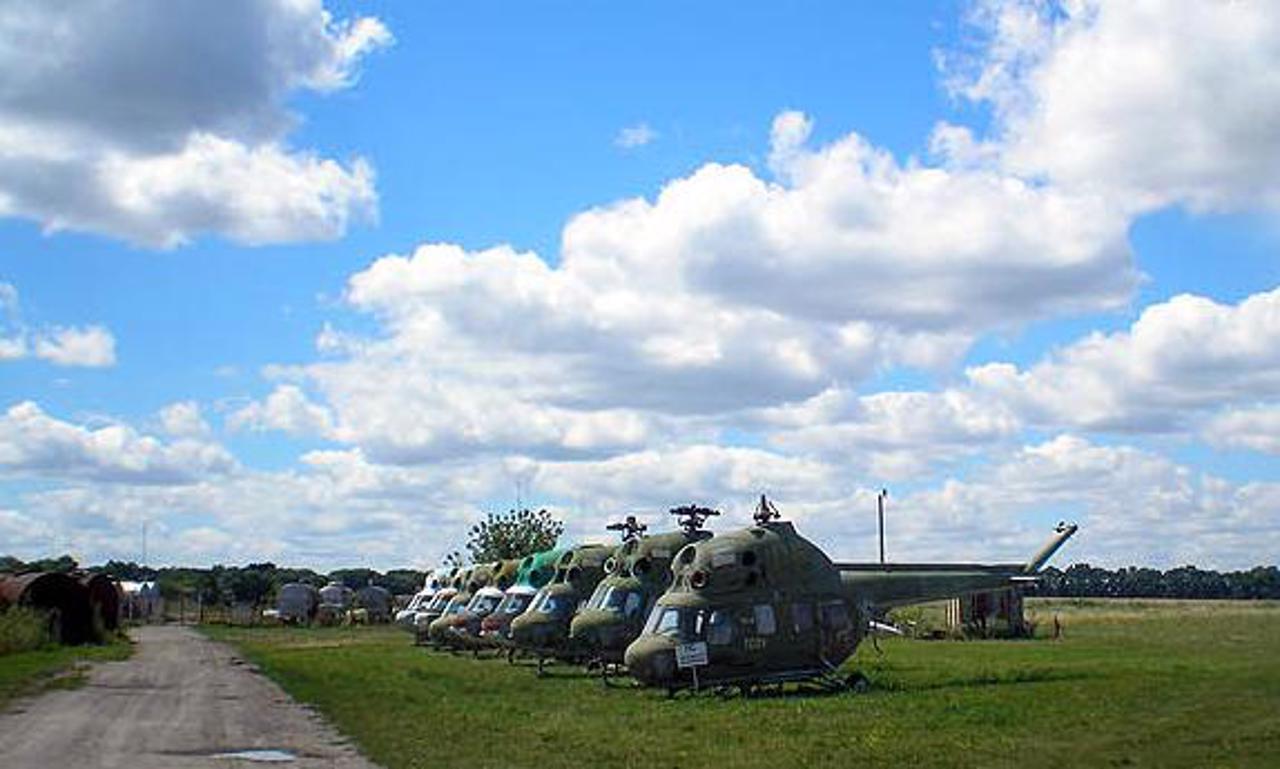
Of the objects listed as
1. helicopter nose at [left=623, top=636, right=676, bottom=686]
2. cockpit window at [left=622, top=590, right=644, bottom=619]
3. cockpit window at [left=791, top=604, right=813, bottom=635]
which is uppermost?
cockpit window at [left=622, top=590, right=644, bottom=619]

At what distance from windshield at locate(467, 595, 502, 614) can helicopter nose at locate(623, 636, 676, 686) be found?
22.0 meters

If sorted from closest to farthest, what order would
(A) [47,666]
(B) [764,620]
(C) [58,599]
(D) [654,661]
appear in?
1. (D) [654,661]
2. (B) [764,620]
3. (A) [47,666]
4. (C) [58,599]

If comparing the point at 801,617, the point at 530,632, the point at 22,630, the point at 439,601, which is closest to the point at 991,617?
the point at 439,601

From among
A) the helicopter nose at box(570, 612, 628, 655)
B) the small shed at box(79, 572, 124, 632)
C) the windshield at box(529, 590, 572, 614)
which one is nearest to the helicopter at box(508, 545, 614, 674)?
the windshield at box(529, 590, 572, 614)

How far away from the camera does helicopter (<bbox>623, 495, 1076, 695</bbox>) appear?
96.6 ft

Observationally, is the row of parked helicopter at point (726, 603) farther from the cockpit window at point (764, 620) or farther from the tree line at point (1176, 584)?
the tree line at point (1176, 584)

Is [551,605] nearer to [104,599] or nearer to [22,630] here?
[22,630]

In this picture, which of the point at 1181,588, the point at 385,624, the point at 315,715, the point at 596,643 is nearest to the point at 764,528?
the point at 596,643

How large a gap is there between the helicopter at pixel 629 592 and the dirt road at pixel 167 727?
7.61 m

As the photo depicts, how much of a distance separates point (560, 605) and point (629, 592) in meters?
4.38

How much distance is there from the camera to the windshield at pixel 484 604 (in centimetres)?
5128

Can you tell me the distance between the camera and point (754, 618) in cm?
2986

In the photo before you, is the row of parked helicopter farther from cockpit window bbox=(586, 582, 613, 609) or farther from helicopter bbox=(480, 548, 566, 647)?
helicopter bbox=(480, 548, 566, 647)

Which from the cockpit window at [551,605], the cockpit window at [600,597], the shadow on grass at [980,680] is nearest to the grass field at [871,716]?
the shadow on grass at [980,680]
